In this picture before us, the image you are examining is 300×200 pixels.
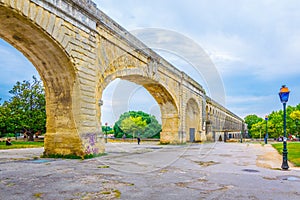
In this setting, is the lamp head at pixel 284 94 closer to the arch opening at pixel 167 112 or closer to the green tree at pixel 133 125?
the arch opening at pixel 167 112

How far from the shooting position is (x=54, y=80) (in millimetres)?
12805

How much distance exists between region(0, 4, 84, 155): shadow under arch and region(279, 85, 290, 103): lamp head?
8688mm

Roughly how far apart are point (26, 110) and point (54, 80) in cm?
2315

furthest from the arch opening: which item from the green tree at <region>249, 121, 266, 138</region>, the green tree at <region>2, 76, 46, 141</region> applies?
the green tree at <region>249, 121, 266, 138</region>

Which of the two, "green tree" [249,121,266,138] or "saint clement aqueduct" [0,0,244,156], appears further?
"green tree" [249,121,266,138]

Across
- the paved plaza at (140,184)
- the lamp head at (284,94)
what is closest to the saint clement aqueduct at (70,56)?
the paved plaza at (140,184)

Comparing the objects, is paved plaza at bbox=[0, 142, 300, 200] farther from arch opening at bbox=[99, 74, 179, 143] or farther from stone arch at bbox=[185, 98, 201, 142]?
stone arch at bbox=[185, 98, 201, 142]

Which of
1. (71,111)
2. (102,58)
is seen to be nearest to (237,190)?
(71,111)

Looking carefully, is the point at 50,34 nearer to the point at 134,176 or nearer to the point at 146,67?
the point at 134,176

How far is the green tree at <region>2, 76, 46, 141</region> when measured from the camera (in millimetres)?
30922

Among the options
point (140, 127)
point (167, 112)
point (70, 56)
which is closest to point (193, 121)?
point (167, 112)

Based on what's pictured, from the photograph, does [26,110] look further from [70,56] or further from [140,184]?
[140,184]

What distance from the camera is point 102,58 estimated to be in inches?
581

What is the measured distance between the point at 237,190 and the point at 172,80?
22167 mm
